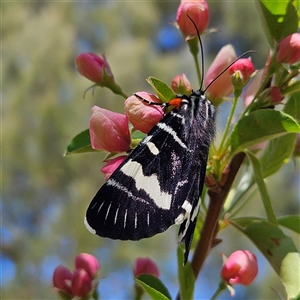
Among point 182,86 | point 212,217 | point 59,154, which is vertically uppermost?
point 182,86

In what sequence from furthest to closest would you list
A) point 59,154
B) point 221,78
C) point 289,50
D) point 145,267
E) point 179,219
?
point 59,154, point 145,267, point 221,78, point 289,50, point 179,219

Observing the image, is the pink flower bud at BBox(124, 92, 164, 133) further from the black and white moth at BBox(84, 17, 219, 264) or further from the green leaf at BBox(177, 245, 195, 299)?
the green leaf at BBox(177, 245, 195, 299)

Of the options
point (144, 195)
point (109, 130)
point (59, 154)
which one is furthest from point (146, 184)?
point (59, 154)

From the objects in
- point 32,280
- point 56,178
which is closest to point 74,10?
point 56,178

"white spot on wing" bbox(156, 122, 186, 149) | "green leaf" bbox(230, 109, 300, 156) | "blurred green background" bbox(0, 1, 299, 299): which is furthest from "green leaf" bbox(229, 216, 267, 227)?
"blurred green background" bbox(0, 1, 299, 299)

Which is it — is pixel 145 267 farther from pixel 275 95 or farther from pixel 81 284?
pixel 275 95

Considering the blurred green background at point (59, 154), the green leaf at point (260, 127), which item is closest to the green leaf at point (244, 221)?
the green leaf at point (260, 127)
